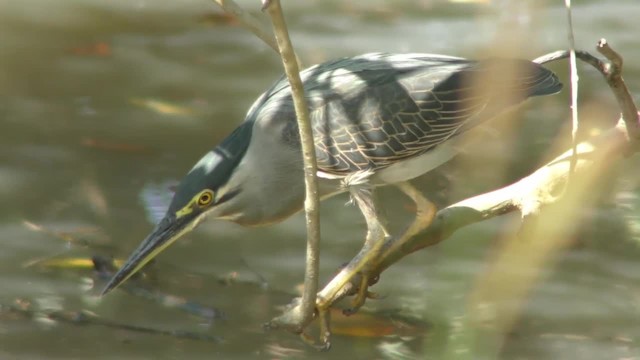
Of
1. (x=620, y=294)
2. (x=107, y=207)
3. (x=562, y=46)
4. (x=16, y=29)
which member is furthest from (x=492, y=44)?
(x=16, y=29)

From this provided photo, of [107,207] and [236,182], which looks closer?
[236,182]

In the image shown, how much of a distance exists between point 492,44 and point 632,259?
2771 millimetres

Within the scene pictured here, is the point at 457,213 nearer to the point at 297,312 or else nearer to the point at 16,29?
the point at 297,312

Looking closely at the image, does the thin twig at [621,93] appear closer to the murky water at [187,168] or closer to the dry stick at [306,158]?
Result: the murky water at [187,168]

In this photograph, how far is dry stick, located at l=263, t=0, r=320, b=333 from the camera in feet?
7.72

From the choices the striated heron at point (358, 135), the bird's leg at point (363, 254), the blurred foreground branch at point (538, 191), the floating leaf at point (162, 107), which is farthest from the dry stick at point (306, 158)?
the floating leaf at point (162, 107)

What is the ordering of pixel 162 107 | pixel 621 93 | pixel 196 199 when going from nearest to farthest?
pixel 621 93 < pixel 196 199 < pixel 162 107

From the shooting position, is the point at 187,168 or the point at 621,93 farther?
the point at 187,168

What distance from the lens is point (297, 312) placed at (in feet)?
9.81

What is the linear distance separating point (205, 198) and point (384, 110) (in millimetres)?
512

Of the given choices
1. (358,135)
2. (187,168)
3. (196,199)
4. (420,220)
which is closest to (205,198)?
(196,199)

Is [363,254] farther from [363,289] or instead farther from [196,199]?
[196,199]

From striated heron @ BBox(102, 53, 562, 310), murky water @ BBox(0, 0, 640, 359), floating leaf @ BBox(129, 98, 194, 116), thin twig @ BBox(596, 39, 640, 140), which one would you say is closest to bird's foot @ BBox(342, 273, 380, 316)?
striated heron @ BBox(102, 53, 562, 310)

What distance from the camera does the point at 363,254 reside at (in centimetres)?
330
